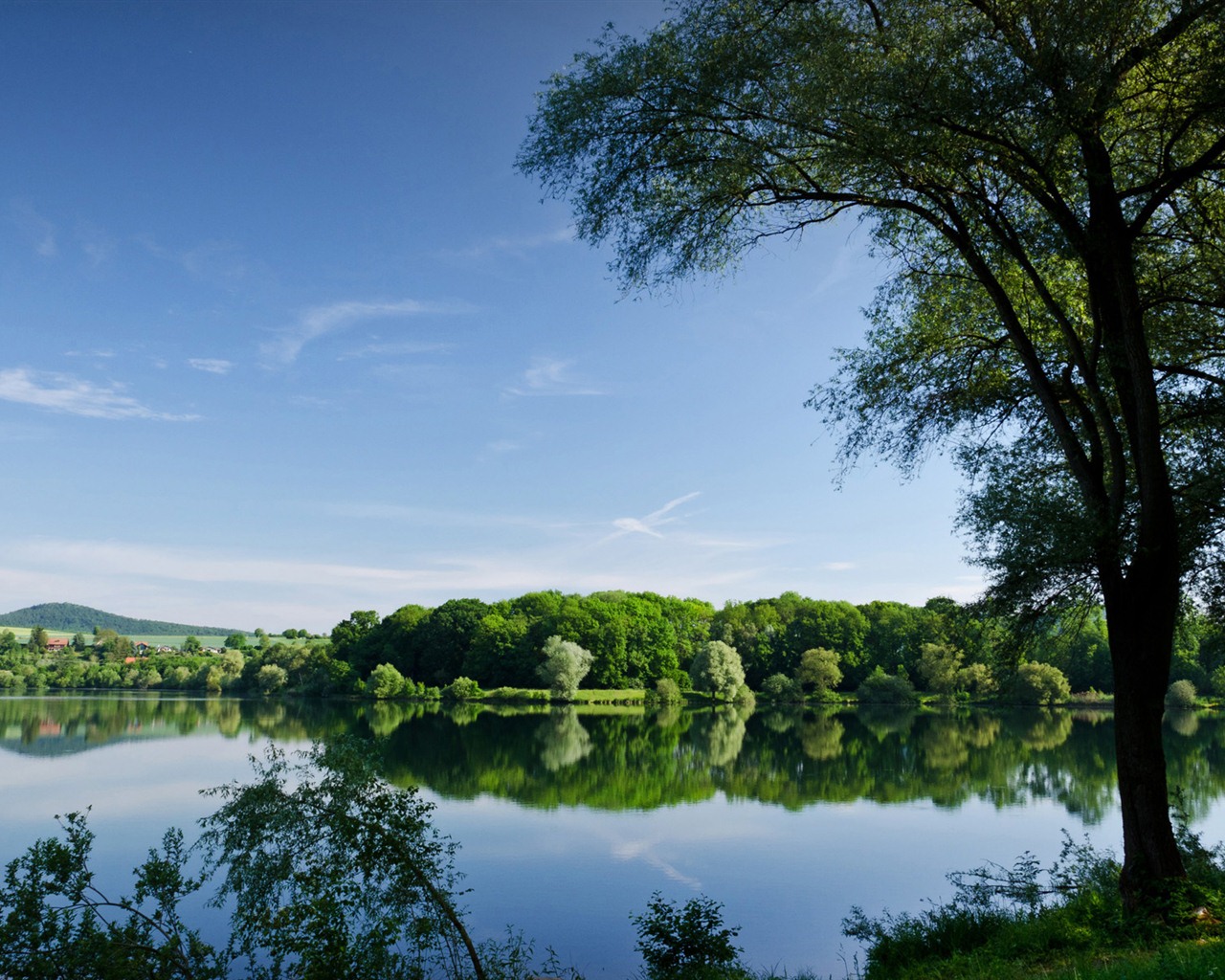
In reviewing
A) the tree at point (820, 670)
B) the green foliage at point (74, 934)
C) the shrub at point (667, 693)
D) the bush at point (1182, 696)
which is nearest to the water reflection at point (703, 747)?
the bush at point (1182, 696)

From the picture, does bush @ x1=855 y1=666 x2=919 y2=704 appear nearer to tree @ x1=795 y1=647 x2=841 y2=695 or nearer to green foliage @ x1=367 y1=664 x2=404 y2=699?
tree @ x1=795 y1=647 x2=841 y2=695

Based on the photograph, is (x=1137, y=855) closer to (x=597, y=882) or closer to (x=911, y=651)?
(x=597, y=882)

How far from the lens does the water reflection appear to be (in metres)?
23.2

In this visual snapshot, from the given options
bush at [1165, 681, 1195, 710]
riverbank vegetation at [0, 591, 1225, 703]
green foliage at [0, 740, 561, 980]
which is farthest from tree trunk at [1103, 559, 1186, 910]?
bush at [1165, 681, 1195, 710]

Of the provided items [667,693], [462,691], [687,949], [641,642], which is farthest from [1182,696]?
[687,949]

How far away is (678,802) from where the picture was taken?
868 inches

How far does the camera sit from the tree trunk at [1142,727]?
275 inches

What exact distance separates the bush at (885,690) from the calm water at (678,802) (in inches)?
675

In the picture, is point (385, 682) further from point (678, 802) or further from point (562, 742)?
point (678, 802)

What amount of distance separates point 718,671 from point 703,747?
29629mm

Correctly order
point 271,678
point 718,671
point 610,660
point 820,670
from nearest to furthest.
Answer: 1. point 820,670
2. point 718,671
3. point 610,660
4. point 271,678

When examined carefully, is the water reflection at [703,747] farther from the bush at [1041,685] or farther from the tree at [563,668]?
the tree at [563,668]

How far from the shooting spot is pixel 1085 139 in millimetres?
7297

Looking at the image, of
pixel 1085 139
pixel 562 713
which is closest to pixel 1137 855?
pixel 1085 139
